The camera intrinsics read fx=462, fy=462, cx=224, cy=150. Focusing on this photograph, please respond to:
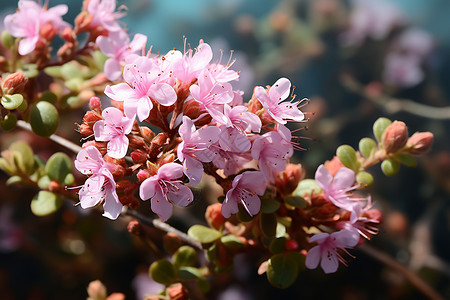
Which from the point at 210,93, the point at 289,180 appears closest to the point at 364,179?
the point at 289,180

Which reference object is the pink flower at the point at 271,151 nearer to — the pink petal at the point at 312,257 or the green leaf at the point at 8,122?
the pink petal at the point at 312,257

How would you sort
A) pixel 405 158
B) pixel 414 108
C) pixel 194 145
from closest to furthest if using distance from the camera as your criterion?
pixel 194 145
pixel 405 158
pixel 414 108

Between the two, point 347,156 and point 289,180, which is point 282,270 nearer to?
point 289,180

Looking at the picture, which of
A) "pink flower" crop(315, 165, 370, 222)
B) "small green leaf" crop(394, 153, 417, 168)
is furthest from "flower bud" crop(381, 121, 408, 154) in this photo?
"pink flower" crop(315, 165, 370, 222)

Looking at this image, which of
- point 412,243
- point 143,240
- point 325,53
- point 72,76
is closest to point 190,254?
point 143,240

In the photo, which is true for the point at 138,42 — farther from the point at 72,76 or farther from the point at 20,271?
the point at 20,271

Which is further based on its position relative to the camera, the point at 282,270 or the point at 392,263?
the point at 392,263

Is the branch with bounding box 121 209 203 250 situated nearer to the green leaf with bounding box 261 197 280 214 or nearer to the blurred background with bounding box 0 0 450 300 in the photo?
the green leaf with bounding box 261 197 280 214

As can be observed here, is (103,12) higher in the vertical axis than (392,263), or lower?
higher

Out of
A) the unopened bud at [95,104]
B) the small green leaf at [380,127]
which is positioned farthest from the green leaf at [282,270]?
the unopened bud at [95,104]
